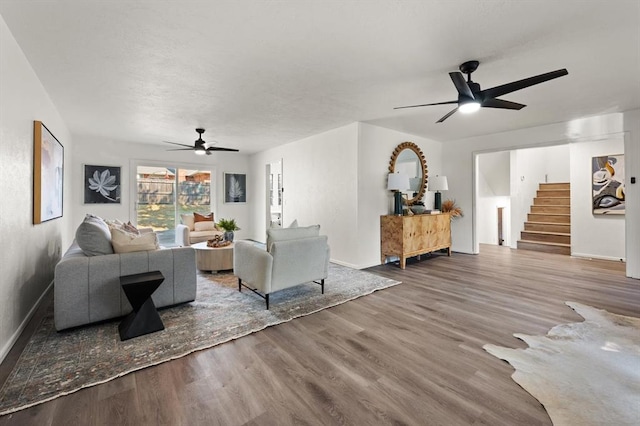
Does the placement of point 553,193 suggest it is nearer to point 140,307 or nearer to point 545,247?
point 545,247

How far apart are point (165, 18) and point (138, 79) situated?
1.30m

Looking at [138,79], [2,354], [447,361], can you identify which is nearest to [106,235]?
[2,354]

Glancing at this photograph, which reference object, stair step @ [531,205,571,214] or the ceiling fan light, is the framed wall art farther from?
the ceiling fan light

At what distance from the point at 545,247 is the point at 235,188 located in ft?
25.2

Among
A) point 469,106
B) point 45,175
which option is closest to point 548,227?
point 469,106

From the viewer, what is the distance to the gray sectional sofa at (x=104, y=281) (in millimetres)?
2275

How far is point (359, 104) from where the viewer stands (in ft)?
12.2

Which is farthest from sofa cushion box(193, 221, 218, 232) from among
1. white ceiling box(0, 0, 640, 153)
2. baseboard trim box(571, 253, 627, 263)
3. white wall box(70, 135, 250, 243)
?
baseboard trim box(571, 253, 627, 263)

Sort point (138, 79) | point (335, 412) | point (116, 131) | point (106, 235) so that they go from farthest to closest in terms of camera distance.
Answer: point (116, 131), point (138, 79), point (106, 235), point (335, 412)

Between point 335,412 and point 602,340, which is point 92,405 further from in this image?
point 602,340

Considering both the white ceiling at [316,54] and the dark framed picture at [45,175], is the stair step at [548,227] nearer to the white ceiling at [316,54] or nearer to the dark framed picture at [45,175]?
the white ceiling at [316,54]

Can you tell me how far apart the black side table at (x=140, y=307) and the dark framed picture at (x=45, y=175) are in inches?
52.8

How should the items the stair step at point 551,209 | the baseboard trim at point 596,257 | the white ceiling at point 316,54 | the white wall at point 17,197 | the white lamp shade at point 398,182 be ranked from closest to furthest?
the white ceiling at point 316,54 < the white wall at point 17,197 < the white lamp shade at point 398,182 < the baseboard trim at point 596,257 < the stair step at point 551,209

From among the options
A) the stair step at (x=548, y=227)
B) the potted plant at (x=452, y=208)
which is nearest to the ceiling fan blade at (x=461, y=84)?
the potted plant at (x=452, y=208)
